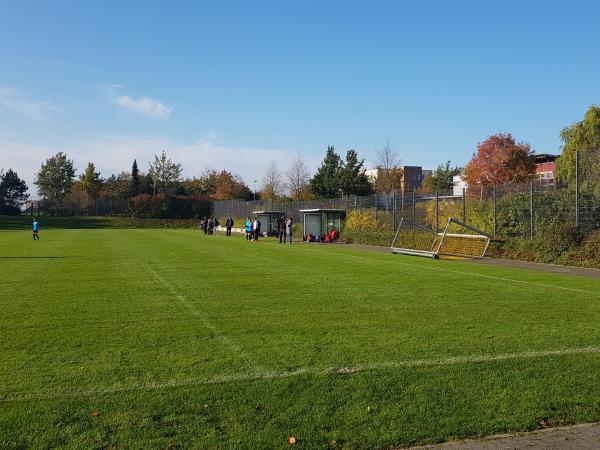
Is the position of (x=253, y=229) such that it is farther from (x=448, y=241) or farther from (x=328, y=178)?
(x=328, y=178)

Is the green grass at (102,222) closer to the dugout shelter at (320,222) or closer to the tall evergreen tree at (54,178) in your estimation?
the tall evergreen tree at (54,178)

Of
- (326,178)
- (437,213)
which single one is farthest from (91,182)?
(437,213)

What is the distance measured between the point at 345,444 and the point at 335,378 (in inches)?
57.3

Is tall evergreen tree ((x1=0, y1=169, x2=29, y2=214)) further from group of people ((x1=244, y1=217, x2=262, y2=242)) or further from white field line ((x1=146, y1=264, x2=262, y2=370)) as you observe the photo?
white field line ((x1=146, y1=264, x2=262, y2=370))

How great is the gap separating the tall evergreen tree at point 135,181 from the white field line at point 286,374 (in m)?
94.1

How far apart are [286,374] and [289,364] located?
356 mm

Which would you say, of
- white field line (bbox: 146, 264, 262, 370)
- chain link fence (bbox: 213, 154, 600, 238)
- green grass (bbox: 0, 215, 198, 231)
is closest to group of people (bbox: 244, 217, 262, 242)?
chain link fence (bbox: 213, 154, 600, 238)

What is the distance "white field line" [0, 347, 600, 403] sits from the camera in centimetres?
502

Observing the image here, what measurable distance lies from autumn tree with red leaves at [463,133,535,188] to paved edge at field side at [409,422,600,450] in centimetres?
5703

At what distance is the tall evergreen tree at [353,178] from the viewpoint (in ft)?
235

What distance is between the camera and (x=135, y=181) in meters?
101

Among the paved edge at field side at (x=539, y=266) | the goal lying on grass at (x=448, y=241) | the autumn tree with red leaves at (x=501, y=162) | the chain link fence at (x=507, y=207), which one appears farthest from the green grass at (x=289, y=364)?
the autumn tree with red leaves at (x=501, y=162)

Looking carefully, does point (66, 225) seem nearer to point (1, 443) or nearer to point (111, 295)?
point (111, 295)

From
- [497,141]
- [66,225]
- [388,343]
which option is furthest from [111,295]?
[66,225]
